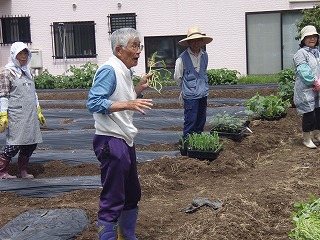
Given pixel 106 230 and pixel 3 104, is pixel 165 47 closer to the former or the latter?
pixel 3 104

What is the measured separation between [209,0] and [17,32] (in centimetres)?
623

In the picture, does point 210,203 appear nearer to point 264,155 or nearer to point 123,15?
point 264,155

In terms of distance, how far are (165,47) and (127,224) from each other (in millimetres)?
14170

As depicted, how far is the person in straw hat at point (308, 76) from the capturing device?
25.5 feet

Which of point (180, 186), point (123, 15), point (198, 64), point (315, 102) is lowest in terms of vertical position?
point (180, 186)

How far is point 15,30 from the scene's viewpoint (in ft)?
61.2

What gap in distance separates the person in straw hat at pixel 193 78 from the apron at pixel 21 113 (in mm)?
2194

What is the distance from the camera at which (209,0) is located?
17703 millimetres

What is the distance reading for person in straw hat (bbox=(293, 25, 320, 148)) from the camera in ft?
25.5

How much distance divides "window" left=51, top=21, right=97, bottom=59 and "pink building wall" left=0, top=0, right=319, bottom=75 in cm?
17

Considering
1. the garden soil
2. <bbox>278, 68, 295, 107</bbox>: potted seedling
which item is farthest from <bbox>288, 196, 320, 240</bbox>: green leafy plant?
<bbox>278, 68, 295, 107</bbox>: potted seedling

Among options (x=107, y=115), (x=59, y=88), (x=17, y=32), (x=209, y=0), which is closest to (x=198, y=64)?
(x=107, y=115)

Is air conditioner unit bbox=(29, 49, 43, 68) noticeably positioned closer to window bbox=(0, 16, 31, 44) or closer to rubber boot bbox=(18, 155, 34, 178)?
window bbox=(0, 16, 31, 44)

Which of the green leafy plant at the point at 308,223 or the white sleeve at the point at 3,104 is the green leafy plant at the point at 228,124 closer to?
the white sleeve at the point at 3,104
